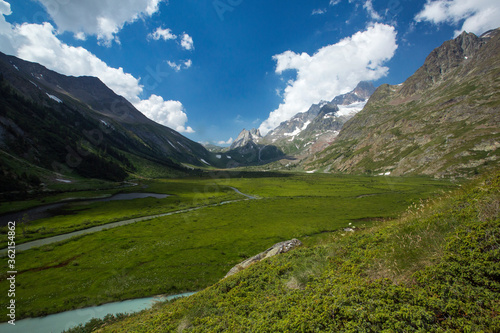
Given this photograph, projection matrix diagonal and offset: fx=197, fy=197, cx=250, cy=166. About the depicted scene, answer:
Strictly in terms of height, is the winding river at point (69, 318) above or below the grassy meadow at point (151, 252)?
below

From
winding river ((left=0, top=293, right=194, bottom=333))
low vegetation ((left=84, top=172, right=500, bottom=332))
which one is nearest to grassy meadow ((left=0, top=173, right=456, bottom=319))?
winding river ((left=0, top=293, right=194, bottom=333))

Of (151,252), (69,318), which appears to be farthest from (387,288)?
(151,252)

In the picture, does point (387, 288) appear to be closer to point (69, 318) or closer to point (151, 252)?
point (69, 318)

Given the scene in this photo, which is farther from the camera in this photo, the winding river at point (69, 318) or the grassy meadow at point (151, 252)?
the grassy meadow at point (151, 252)

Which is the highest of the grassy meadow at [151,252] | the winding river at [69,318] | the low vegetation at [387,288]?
the low vegetation at [387,288]

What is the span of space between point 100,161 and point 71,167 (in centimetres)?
1970

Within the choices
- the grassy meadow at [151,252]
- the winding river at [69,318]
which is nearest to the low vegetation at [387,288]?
the grassy meadow at [151,252]

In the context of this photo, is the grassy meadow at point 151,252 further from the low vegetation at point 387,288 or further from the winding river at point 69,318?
the low vegetation at point 387,288

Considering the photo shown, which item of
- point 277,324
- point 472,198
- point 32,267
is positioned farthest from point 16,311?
point 472,198

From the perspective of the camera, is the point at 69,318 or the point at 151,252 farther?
the point at 151,252

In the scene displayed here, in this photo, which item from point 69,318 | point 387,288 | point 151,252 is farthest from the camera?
point 151,252

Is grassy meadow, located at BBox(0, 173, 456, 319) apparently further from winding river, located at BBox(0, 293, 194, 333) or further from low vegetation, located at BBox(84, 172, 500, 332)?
low vegetation, located at BBox(84, 172, 500, 332)

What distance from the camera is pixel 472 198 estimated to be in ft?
33.4

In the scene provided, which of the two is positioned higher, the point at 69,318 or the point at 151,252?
the point at 151,252
